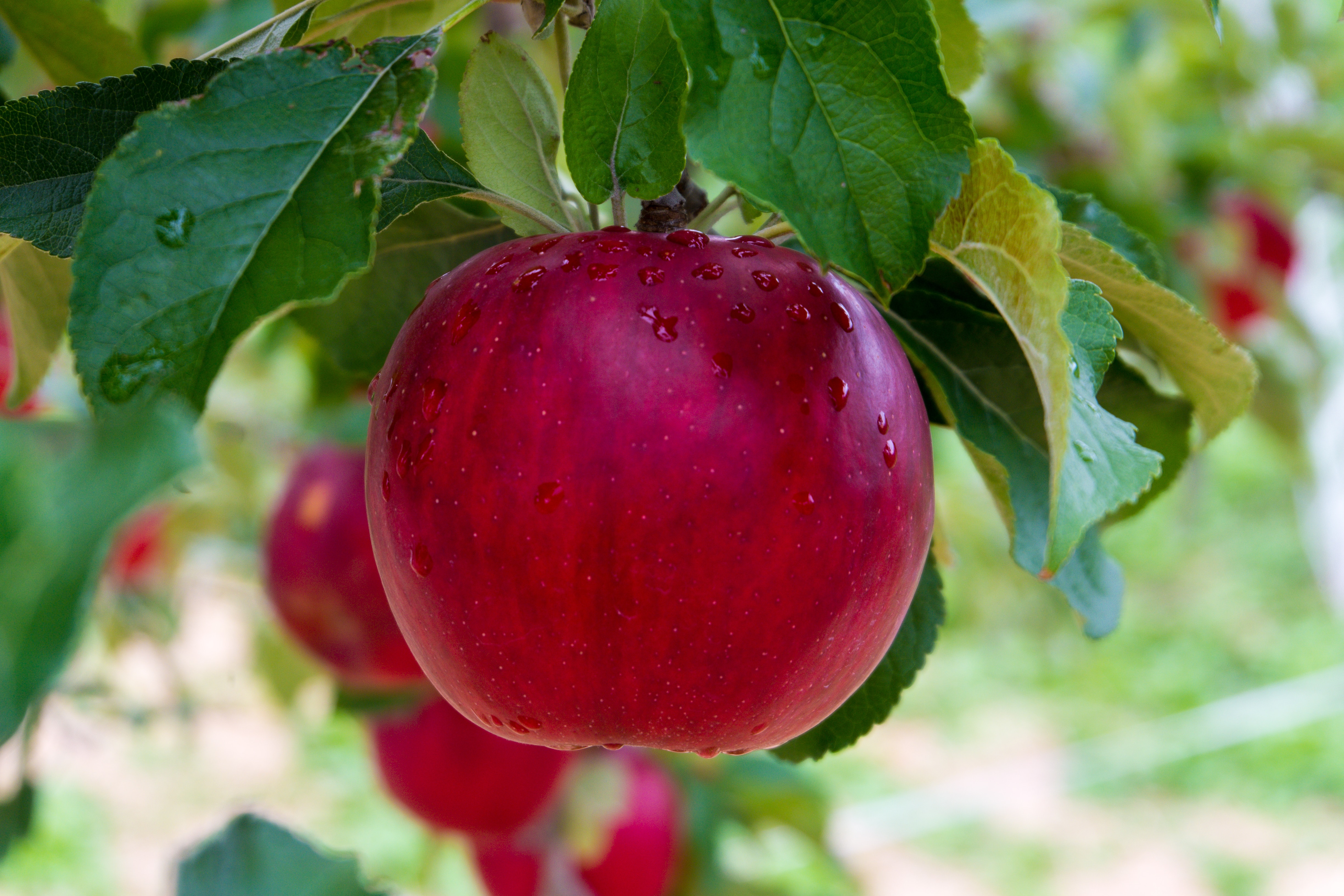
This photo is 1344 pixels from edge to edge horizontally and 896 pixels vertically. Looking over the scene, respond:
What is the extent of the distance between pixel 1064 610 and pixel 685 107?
1217mm

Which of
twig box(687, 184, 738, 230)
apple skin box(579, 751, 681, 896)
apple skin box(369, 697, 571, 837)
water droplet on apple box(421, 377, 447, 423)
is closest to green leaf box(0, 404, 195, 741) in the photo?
water droplet on apple box(421, 377, 447, 423)

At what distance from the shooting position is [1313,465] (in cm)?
137

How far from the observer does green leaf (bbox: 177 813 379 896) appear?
47cm

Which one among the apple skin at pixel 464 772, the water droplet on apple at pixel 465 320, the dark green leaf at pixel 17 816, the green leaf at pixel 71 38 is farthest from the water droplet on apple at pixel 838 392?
the apple skin at pixel 464 772

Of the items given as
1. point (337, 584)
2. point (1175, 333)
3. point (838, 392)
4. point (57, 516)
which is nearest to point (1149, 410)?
point (1175, 333)

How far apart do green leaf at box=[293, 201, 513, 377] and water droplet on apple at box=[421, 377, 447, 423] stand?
12cm

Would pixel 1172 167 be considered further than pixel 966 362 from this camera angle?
Yes

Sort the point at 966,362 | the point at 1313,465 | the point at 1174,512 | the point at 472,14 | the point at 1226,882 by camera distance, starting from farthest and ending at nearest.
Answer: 1. the point at 1174,512
2. the point at 1226,882
3. the point at 1313,465
4. the point at 472,14
5. the point at 966,362

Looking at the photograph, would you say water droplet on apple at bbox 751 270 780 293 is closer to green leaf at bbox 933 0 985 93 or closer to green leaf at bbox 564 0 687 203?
green leaf at bbox 564 0 687 203

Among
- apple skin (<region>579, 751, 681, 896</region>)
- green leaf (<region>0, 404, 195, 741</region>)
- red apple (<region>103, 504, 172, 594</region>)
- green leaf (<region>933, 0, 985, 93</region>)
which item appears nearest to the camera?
green leaf (<region>0, 404, 195, 741</region>)

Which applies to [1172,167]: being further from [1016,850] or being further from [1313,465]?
[1016,850]

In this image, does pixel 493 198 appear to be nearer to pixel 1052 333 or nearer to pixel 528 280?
pixel 528 280

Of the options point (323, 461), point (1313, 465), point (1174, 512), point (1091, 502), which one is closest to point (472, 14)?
point (323, 461)

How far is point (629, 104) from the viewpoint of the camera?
0.34m
